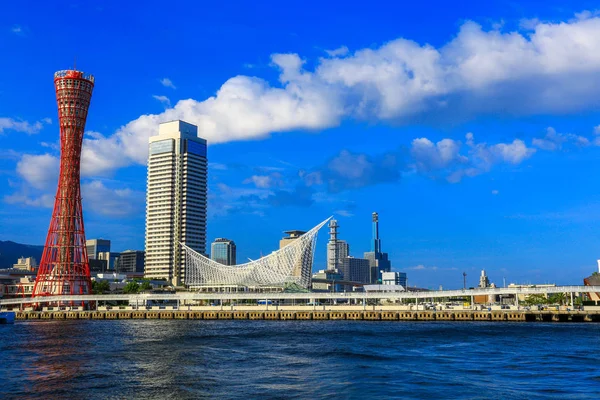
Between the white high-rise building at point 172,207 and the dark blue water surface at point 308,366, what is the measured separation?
13457 centimetres

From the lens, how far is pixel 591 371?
35.3 metres

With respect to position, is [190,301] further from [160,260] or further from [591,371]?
[591,371]

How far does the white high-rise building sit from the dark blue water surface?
442 ft

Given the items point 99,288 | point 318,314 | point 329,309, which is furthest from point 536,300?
point 99,288

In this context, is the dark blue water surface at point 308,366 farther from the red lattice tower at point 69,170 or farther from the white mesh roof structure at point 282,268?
the white mesh roof structure at point 282,268

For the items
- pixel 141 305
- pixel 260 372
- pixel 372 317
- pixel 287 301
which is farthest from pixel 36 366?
pixel 287 301

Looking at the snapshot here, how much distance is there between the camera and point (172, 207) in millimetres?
→ 194125

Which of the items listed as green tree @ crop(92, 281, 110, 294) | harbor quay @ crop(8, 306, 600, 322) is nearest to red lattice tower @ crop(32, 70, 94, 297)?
harbor quay @ crop(8, 306, 600, 322)

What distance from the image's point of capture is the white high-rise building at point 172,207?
193m

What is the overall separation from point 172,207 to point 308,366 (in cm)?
16088

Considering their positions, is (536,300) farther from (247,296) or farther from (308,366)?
(308,366)

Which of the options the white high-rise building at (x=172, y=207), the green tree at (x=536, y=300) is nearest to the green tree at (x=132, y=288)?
the white high-rise building at (x=172, y=207)

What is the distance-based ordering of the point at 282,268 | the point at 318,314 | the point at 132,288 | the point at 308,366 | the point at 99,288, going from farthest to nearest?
the point at 132,288 → the point at 99,288 → the point at 282,268 → the point at 318,314 → the point at 308,366

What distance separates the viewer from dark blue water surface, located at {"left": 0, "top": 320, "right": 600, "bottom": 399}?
30.0 m
